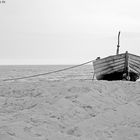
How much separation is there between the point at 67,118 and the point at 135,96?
238 centimetres

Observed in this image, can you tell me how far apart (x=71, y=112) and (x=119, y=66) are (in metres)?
6.46

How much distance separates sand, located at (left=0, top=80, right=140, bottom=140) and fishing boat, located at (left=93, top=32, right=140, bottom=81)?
3.56 meters

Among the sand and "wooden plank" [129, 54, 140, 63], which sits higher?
"wooden plank" [129, 54, 140, 63]

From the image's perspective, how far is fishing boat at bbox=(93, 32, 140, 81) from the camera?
11.3 metres

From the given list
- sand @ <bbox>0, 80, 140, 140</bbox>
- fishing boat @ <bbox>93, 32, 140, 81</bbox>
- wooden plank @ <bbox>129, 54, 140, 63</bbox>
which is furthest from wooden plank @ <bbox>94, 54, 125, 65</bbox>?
sand @ <bbox>0, 80, 140, 140</bbox>

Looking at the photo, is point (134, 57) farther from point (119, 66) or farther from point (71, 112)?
point (71, 112)

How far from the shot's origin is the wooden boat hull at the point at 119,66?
11.3 metres

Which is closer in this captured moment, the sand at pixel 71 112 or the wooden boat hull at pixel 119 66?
the sand at pixel 71 112

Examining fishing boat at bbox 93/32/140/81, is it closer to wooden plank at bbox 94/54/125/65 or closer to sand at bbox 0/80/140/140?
wooden plank at bbox 94/54/125/65

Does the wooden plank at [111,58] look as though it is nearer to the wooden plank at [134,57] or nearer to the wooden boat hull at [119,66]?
the wooden boat hull at [119,66]

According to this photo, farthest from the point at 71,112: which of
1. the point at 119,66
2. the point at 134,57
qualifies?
the point at 134,57

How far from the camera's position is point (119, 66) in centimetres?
1139

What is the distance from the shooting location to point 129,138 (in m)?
4.36

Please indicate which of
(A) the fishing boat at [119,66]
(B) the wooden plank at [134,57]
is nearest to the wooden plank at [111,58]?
(A) the fishing boat at [119,66]
